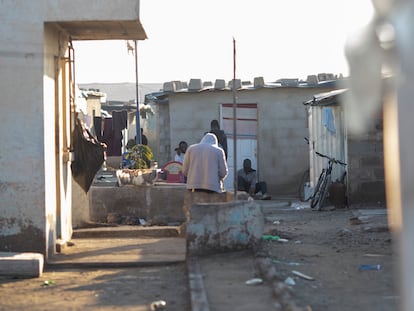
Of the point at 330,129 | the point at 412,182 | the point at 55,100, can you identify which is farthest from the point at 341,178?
the point at 412,182

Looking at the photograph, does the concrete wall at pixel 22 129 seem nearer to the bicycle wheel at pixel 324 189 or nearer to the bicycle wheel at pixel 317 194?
the bicycle wheel at pixel 324 189

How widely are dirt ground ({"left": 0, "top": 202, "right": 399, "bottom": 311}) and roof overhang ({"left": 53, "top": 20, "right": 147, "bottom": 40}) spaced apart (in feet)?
9.55

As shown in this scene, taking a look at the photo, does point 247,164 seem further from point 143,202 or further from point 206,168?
point 206,168

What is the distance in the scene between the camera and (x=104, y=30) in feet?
33.1

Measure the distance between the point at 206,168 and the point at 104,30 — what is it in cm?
249

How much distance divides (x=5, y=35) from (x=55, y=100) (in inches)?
51.0

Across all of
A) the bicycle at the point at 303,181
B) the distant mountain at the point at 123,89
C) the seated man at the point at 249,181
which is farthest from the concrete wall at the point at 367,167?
the distant mountain at the point at 123,89

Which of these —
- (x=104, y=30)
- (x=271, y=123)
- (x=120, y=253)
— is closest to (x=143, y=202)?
(x=120, y=253)

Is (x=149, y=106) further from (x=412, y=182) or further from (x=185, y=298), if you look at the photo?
(x=412, y=182)

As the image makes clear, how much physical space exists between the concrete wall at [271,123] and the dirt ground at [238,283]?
10.5 metres

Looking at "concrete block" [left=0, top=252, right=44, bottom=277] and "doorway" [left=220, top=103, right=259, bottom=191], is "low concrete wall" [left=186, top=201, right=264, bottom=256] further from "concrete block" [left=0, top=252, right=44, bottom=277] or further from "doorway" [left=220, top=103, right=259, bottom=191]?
"doorway" [left=220, top=103, right=259, bottom=191]

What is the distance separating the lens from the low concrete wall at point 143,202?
13469mm

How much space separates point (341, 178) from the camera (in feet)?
52.7

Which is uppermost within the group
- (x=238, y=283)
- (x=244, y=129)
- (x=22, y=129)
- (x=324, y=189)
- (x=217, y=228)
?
(x=244, y=129)
